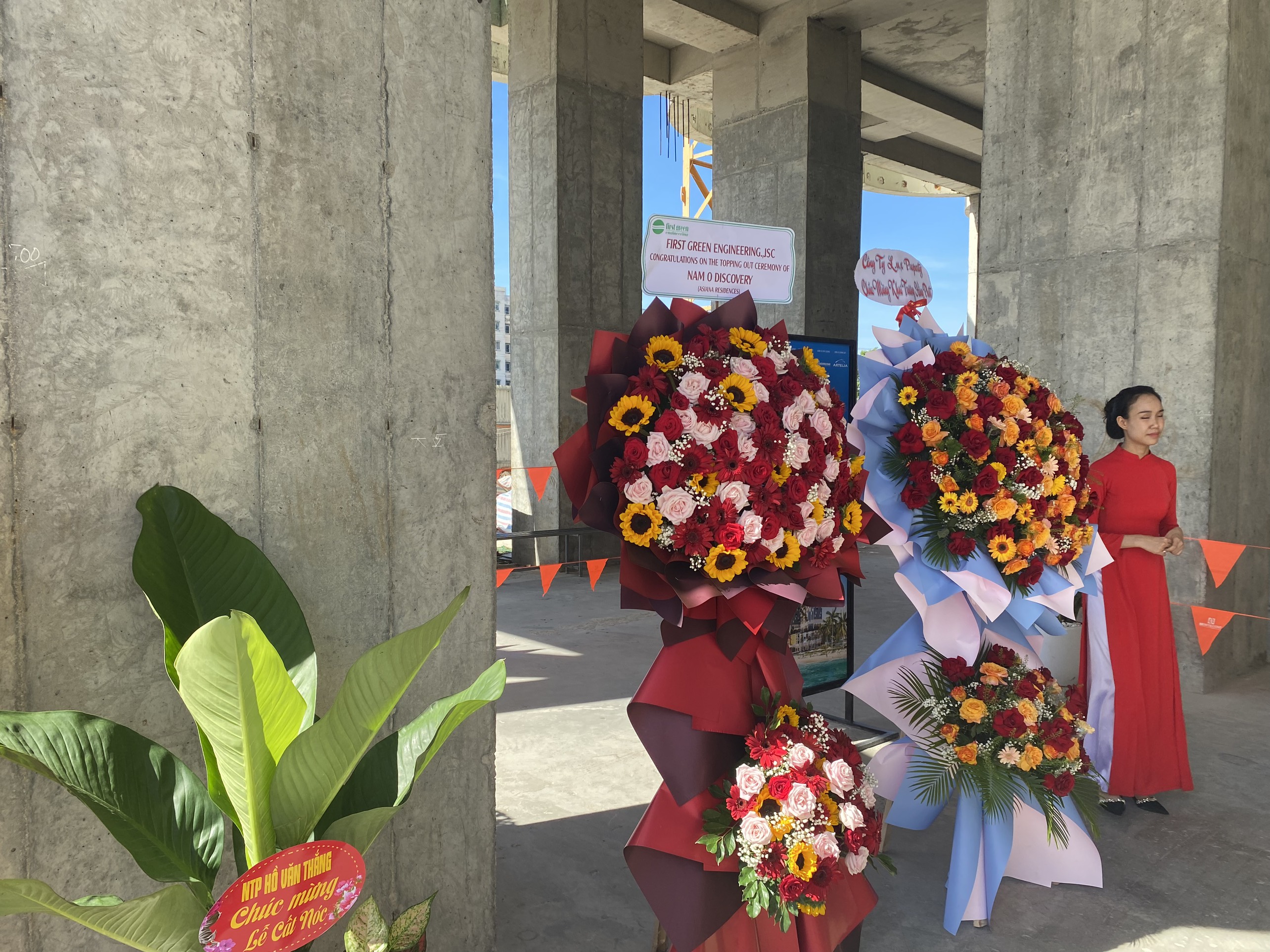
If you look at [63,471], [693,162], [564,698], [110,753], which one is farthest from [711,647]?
[693,162]

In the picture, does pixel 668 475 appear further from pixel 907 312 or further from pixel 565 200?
pixel 565 200

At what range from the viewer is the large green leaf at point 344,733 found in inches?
58.4

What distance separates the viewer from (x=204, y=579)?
1.84 metres

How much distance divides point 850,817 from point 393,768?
3.73 feet

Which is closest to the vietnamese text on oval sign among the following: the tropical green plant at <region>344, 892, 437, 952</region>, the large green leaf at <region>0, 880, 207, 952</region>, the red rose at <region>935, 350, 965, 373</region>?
the red rose at <region>935, 350, 965, 373</region>

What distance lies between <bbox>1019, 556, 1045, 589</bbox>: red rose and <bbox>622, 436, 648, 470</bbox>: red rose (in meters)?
1.46

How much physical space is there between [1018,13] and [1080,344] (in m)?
2.32

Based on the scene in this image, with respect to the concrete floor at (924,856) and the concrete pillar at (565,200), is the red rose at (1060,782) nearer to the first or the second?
the concrete floor at (924,856)

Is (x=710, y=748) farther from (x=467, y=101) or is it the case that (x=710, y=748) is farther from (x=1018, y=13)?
(x=1018, y=13)

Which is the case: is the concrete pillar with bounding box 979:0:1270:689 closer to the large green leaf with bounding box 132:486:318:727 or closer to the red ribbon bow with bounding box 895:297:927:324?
the red ribbon bow with bounding box 895:297:927:324

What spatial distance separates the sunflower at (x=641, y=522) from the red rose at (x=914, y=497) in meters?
1.07

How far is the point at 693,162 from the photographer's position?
962 inches

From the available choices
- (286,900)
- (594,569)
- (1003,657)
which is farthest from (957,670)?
(594,569)

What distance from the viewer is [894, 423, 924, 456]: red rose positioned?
2760 millimetres
